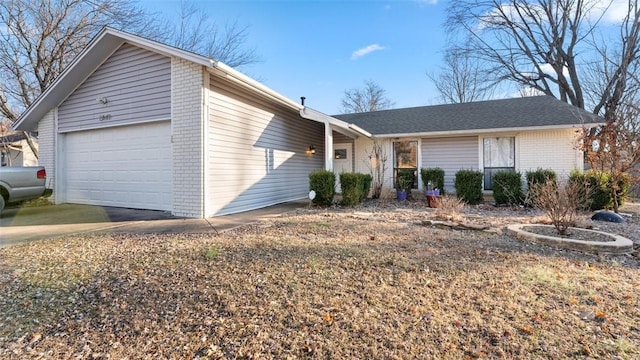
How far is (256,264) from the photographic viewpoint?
360 centimetres

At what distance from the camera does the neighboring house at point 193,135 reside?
668cm

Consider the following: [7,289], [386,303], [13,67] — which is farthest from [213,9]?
[386,303]

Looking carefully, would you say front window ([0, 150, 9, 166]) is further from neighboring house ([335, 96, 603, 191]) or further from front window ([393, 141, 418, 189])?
front window ([393, 141, 418, 189])

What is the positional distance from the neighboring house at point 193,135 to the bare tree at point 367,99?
18771 mm

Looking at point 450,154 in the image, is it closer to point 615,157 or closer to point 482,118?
point 482,118

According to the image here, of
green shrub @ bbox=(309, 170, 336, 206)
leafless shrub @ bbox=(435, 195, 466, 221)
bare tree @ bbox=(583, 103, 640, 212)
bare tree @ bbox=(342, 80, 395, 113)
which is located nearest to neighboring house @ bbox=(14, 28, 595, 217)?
green shrub @ bbox=(309, 170, 336, 206)

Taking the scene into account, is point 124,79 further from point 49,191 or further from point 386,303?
point 386,303

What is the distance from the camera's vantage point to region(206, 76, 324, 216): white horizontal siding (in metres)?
6.94

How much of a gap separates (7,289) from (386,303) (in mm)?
3717

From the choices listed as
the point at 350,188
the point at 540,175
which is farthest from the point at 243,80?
the point at 540,175

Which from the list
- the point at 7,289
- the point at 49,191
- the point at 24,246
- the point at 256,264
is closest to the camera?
the point at 7,289

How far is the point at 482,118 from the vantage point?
1095 cm

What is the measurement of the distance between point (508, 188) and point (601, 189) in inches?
83.3

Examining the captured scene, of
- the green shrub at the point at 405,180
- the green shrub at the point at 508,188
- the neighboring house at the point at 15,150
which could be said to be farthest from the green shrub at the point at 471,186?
the neighboring house at the point at 15,150
